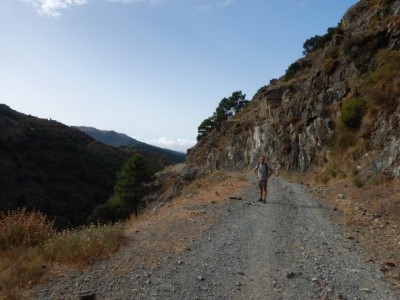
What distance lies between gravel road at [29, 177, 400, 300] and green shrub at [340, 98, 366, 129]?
44.6 feet

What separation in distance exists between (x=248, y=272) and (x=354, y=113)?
18538 millimetres

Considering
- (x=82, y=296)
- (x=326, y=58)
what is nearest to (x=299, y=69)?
(x=326, y=58)

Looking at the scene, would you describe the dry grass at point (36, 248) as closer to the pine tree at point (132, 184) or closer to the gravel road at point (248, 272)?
the gravel road at point (248, 272)

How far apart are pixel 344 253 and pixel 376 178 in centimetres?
888

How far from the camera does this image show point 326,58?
35062 millimetres

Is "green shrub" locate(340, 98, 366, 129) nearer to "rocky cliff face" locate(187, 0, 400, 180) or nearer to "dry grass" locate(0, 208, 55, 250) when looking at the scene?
"rocky cliff face" locate(187, 0, 400, 180)

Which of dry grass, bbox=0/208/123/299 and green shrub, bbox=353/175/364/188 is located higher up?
green shrub, bbox=353/175/364/188

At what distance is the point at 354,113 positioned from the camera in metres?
23.3

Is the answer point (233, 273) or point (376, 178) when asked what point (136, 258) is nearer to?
point (233, 273)

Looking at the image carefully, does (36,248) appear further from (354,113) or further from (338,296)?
(354,113)

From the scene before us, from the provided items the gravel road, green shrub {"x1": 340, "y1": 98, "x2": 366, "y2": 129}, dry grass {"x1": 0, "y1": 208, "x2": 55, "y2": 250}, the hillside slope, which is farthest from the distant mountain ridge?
the gravel road

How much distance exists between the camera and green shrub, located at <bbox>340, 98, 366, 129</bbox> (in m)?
23.0

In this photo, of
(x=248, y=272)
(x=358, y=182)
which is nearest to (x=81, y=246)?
(x=248, y=272)

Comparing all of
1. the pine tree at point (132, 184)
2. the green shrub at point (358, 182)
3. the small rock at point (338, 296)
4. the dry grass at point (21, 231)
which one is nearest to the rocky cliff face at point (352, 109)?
the green shrub at point (358, 182)
